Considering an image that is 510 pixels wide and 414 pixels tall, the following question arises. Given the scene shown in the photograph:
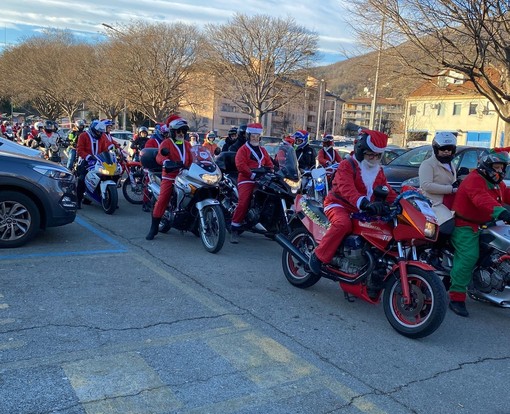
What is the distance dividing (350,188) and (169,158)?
12.9 feet

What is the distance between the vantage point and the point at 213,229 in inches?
286

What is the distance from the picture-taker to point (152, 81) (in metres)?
47.5

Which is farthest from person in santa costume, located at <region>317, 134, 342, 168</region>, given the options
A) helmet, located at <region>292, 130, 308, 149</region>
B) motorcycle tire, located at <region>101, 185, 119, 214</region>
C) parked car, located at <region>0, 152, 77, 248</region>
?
parked car, located at <region>0, 152, 77, 248</region>

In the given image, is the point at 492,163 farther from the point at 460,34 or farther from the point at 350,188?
the point at 460,34

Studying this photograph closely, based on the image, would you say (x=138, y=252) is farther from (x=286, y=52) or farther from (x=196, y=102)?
(x=196, y=102)

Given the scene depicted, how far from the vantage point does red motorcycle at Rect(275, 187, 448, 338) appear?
4.42 metres

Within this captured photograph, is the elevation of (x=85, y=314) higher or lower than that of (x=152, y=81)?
lower

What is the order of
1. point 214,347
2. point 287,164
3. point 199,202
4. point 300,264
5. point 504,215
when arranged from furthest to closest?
1. point 287,164
2. point 199,202
3. point 300,264
4. point 504,215
5. point 214,347

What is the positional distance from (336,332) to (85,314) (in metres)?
2.31

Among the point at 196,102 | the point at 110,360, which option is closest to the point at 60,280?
the point at 110,360

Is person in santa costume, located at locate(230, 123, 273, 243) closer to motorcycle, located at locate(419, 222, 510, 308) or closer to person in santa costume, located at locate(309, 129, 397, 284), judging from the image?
person in santa costume, located at locate(309, 129, 397, 284)

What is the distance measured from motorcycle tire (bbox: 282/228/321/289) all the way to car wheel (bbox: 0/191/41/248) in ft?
11.5

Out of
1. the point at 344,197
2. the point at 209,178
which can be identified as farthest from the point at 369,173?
the point at 209,178

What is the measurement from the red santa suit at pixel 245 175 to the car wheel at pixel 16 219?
2.96m
